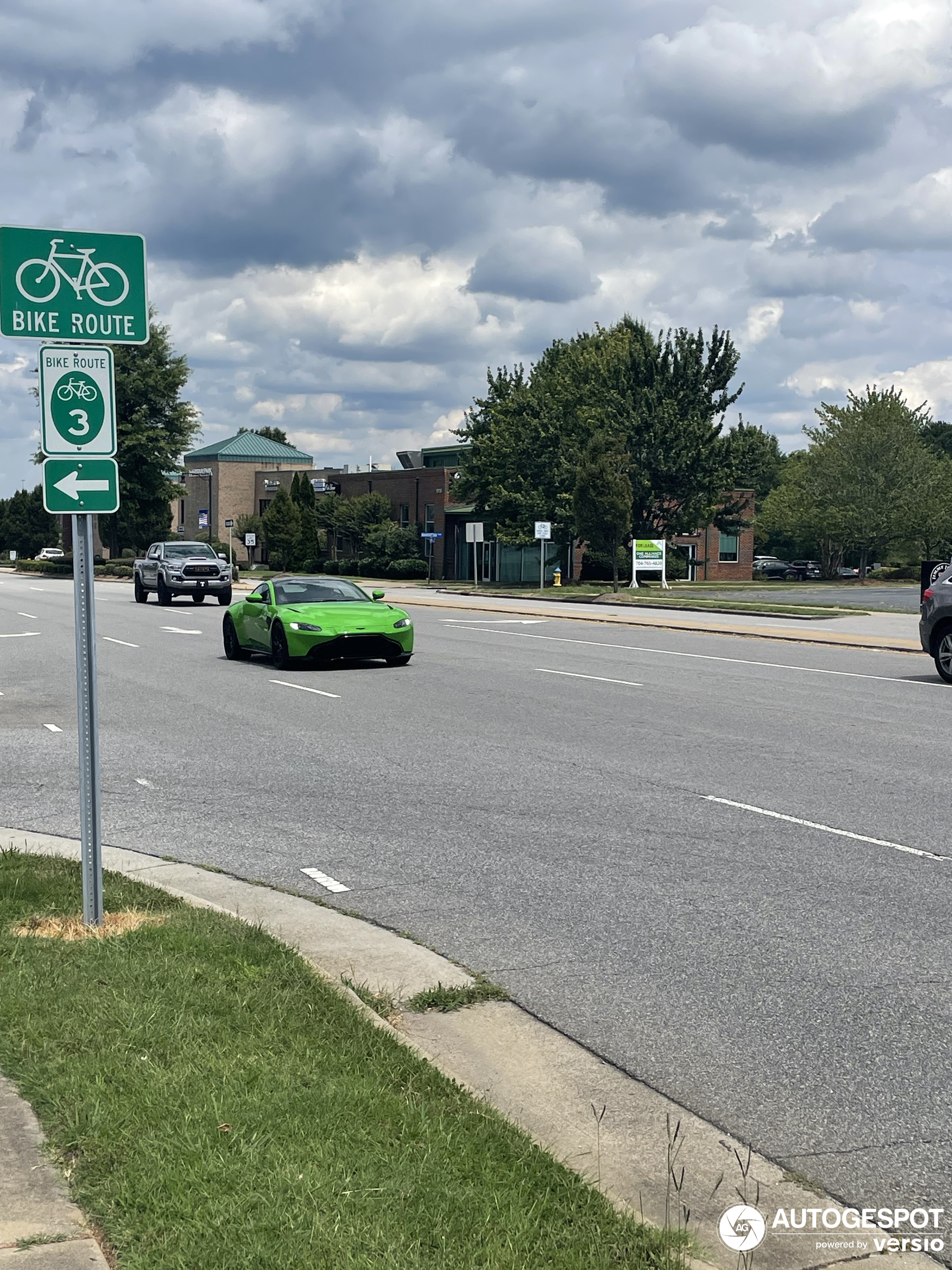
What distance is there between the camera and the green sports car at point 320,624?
742 inches

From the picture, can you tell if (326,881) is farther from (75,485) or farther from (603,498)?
(603,498)

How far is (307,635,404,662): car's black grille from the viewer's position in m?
18.8

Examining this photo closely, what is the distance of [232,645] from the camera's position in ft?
69.1

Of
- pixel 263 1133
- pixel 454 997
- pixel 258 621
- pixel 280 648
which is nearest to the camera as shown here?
pixel 263 1133

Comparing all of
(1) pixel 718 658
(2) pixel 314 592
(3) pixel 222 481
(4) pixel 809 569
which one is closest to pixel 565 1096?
(2) pixel 314 592

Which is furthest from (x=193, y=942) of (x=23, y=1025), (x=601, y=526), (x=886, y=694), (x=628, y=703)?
(x=601, y=526)

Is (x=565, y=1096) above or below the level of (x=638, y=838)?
below

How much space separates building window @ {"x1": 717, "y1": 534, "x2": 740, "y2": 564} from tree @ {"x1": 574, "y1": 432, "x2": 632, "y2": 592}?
31.1m

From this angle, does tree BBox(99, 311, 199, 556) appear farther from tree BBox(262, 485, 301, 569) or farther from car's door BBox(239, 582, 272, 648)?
car's door BBox(239, 582, 272, 648)

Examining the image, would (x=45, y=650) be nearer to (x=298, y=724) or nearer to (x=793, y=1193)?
(x=298, y=724)

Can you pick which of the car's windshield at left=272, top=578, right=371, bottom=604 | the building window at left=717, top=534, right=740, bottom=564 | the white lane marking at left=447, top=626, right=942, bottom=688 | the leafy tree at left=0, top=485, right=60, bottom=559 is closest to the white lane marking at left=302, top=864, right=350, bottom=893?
the car's windshield at left=272, top=578, right=371, bottom=604

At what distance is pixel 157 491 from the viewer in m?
84.4

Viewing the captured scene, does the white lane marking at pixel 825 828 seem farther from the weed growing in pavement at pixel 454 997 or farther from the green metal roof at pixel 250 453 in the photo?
the green metal roof at pixel 250 453

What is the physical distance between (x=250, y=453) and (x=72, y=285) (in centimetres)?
11077
